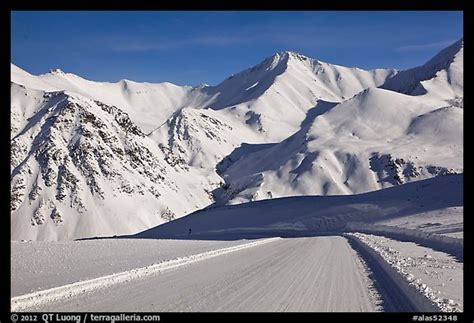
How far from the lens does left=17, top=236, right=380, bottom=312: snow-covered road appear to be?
1283 centimetres

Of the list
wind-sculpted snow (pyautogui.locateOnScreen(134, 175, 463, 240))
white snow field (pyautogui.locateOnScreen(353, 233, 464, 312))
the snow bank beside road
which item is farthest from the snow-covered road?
wind-sculpted snow (pyautogui.locateOnScreen(134, 175, 463, 240))

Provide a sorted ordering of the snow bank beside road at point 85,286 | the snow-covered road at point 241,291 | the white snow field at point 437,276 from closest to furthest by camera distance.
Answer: the snow-covered road at point 241,291, the snow bank beside road at point 85,286, the white snow field at point 437,276

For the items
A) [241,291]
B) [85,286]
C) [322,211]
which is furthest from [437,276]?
[322,211]

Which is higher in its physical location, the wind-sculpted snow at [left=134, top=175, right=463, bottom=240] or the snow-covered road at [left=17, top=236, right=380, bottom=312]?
the wind-sculpted snow at [left=134, top=175, right=463, bottom=240]

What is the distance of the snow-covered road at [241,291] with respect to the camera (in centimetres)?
1283

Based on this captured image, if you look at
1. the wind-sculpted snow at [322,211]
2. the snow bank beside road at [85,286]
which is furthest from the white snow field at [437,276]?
the wind-sculpted snow at [322,211]

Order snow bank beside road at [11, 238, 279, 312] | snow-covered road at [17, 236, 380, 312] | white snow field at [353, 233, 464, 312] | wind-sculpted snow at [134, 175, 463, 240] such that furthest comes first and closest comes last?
wind-sculpted snow at [134, 175, 463, 240] < white snow field at [353, 233, 464, 312] < snow bank beside road at [11, 238, 279, 312] < snow-covered road at [17, 236, 380, 312]

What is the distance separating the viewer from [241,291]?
49.8 feet

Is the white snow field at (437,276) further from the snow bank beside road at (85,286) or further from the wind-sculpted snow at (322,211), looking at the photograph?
the wind-sculpted snow at (322,211)

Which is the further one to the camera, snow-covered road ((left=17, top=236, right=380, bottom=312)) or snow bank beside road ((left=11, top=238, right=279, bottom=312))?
snow bank beside road ((left=11, top=238, right=279, bottom=312))

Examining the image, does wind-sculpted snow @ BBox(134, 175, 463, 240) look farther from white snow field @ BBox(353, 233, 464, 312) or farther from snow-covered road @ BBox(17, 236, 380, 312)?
snow-covered road @ BBox(17, 236, 380, 312)
